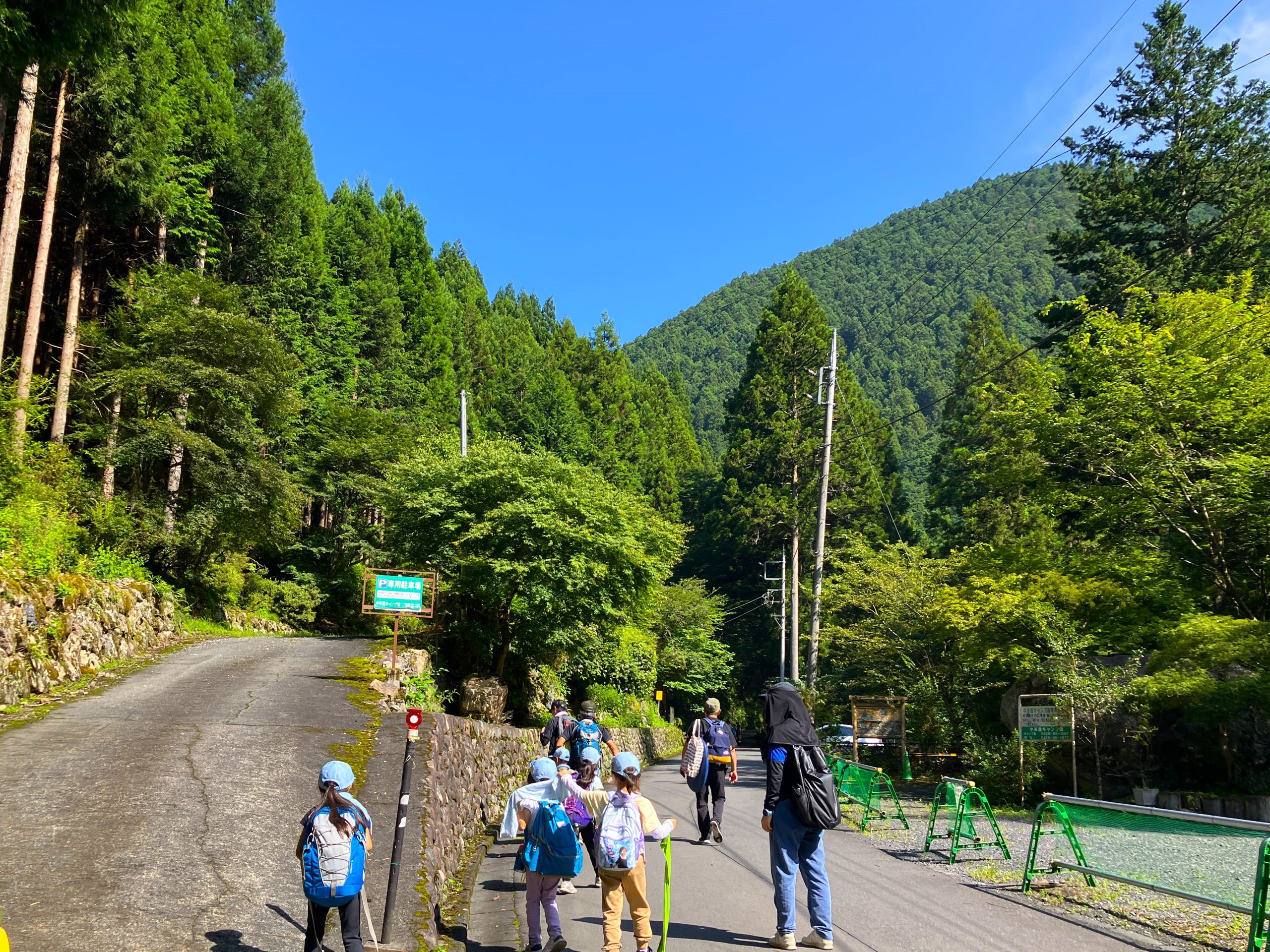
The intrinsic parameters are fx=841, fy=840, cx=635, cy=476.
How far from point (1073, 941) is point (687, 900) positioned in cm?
309

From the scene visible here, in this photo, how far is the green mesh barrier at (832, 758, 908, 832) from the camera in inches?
523

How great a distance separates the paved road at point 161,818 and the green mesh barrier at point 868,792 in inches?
317

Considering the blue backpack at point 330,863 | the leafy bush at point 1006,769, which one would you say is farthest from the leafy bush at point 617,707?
the blue backpack at point 330,863

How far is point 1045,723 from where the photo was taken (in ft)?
44.7

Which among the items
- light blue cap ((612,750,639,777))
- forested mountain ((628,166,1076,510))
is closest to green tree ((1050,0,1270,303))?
light blue cap ((612,750,639,777))

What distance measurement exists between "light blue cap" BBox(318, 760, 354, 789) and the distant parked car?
1764 centimetres

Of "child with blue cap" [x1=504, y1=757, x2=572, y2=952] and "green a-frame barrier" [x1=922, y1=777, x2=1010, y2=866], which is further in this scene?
"green a-frame barrier" [x1=922, y1=777, x2=1010, y2=866]

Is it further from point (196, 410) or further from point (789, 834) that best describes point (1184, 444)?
point (196, 410)

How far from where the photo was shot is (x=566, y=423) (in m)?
47.2

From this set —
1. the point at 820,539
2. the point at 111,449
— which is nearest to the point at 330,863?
the point at 111,449

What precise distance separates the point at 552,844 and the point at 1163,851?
4968 millimetres

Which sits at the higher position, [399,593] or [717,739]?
[399,593]

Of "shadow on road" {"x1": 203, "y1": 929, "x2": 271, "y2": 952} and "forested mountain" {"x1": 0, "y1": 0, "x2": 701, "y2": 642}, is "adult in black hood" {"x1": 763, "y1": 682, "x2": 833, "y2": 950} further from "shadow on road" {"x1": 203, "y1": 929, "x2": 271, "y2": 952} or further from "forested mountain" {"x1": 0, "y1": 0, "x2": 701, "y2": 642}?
"forested mountain" {"x1": 0, "y1": 0, "x2": 701, "y2": 642}

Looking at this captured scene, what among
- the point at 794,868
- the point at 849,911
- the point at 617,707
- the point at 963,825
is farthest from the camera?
the point at 617,707
